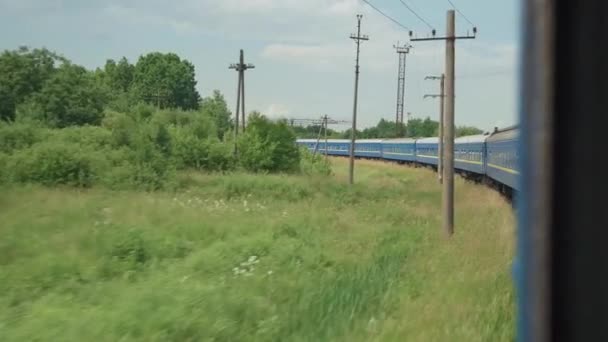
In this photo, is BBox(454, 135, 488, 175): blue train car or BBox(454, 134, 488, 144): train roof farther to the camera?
BBox(454, 134, 488, 144): train roof

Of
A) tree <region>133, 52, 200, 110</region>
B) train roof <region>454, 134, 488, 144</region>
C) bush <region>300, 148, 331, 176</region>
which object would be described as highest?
tree <region>133, 52, 200, 110</region>

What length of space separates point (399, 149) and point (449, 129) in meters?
35.3

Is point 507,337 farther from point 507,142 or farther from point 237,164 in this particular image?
point 237,164

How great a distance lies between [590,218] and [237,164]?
1555 inches

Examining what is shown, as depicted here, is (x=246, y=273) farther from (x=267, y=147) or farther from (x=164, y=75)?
(x=164, y=75)

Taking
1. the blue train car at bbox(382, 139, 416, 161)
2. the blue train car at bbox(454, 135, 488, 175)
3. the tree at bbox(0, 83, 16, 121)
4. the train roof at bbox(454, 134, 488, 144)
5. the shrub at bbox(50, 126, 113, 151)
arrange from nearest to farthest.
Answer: the blue train car at bbox(454, 135, 488, 175) → the train roof at bbox(454, 134, 488, 144) → the shrub at bbox(50, 126, 113, 151) → the tree at bbox(0, 83, 16, 121) → the blue train car at bbox(382, 139, 416, 161)

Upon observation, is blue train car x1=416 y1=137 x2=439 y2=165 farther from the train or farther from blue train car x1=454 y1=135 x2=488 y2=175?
blue train car x1=454 y1=135 x2=488 y2=175

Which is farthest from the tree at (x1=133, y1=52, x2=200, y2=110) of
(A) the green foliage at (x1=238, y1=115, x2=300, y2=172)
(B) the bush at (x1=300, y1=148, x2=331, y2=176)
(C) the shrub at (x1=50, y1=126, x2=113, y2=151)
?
(C) the shrub at (x1=50, y1=126, x2=113, y2=151)

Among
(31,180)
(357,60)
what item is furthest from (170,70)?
(31,180)

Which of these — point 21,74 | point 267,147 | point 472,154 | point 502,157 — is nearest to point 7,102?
point 21,74

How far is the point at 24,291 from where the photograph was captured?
368 inches

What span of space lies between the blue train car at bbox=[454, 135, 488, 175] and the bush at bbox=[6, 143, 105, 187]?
16.1 metres

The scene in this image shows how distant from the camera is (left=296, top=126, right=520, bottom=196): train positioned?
718 inches

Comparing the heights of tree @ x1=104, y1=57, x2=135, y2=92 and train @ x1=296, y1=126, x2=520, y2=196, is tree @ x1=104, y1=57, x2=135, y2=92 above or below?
above
